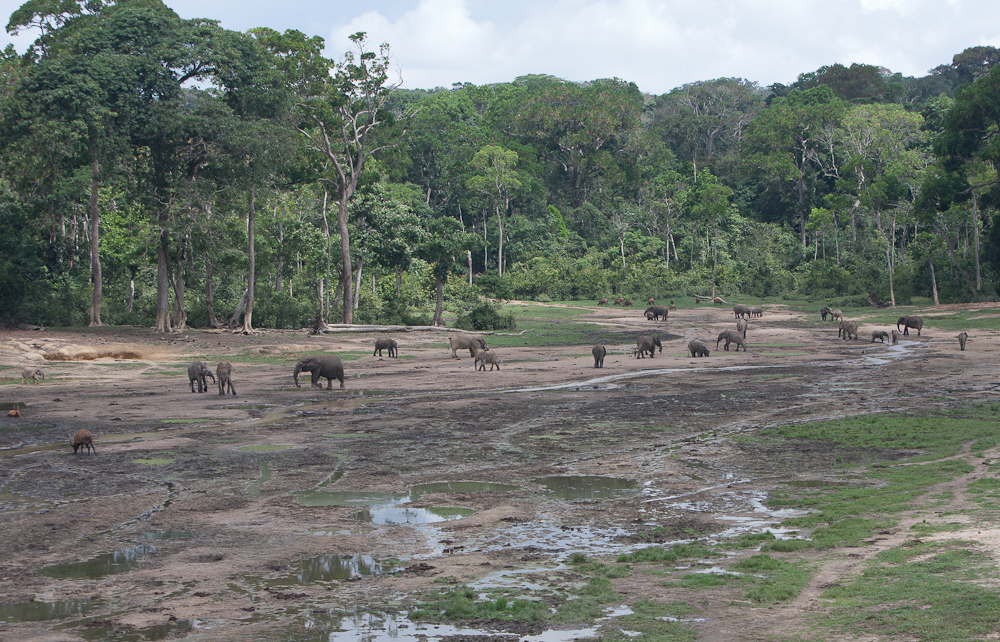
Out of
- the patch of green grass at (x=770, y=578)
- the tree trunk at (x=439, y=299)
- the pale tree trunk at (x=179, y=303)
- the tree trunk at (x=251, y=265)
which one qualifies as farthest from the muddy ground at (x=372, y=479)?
the tree trunk at (x=439, y=299)

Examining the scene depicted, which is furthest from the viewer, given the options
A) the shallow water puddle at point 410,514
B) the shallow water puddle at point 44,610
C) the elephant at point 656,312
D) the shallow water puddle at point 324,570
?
the elephant at point 656,312

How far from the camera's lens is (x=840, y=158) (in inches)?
3253

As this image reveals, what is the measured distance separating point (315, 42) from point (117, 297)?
16.6m

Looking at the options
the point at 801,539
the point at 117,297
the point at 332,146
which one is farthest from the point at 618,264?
the point at 801,539

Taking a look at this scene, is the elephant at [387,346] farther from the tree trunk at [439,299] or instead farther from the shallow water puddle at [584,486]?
the shallow water puddle at [584,486]

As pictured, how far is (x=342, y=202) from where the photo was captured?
148 feet

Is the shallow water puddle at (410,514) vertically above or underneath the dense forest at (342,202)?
underneath

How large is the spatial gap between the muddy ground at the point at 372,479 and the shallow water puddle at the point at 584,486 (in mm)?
101

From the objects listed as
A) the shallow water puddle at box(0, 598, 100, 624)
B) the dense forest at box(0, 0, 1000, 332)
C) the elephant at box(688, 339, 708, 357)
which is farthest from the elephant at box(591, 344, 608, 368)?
the shallow water puddle at box(0, 598, 100, 624)

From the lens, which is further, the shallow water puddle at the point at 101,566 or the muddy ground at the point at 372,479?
A: the shallow water puddle at the point at 101,566

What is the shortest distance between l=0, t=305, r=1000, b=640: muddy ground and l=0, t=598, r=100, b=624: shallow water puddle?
0.03m

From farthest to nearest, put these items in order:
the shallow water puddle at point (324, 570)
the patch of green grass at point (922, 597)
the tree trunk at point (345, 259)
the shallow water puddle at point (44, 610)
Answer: the tree trunk at point (345, 259)
the shallow water puddle at point (324, 570)
the shallow water puddle at point (44, 610)
the patch of green grass at point (922, 597)

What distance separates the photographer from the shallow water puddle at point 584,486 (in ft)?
39.4

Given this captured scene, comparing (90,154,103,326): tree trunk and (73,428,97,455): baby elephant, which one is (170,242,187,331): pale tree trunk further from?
(73,428,97,455): baby elephant
